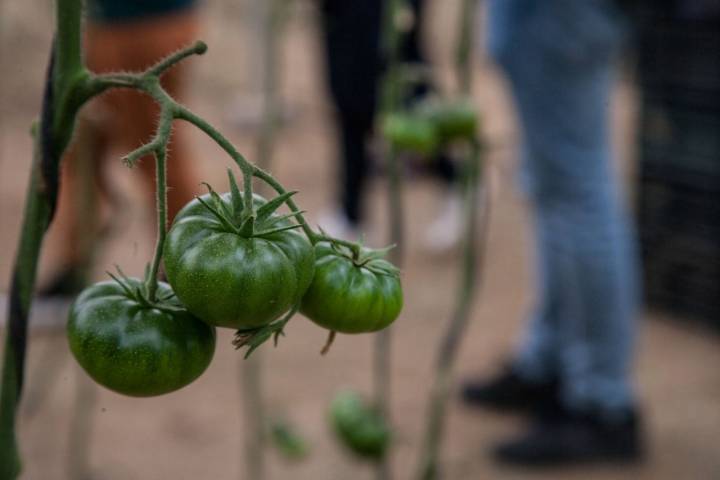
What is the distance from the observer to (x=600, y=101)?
8.52 ft

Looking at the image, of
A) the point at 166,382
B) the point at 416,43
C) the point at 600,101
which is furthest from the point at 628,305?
the point at 166,382

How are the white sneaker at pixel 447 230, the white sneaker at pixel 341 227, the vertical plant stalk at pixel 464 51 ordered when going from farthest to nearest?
the white sneaker at pixel 447 230, the white sneaker at pixel 341 227, the vertical plant stalk at pixel 464 51

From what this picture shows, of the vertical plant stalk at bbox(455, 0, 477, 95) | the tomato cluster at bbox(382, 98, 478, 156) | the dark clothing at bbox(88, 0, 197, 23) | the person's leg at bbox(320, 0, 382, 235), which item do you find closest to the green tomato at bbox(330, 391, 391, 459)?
the tomato cluster at bbox(382, 98, 478, 156)

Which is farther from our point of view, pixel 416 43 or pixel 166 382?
pixel 416 43

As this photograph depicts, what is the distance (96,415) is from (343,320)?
2661 millimetres

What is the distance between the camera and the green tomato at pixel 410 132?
1844 mm

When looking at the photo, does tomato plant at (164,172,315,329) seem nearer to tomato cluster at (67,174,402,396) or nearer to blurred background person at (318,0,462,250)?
tomato cluster at (67,174,402,396)

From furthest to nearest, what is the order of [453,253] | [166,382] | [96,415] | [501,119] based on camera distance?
[501,119] → [453,253] → [96,415] → [166,382]

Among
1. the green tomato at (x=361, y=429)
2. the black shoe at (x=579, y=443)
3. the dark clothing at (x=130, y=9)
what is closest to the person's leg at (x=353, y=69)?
the dark clothing at (x=130, y=9)

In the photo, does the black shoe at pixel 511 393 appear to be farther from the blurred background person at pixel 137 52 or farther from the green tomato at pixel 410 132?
the green tomato at pixel 410 132

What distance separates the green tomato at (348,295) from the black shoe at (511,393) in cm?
227

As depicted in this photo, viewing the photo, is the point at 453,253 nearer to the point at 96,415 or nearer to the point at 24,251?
the point at 96,415

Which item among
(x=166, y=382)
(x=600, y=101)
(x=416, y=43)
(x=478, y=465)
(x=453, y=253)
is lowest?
(x=478, y=465)

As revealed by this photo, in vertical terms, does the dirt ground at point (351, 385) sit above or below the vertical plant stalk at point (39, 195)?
below
